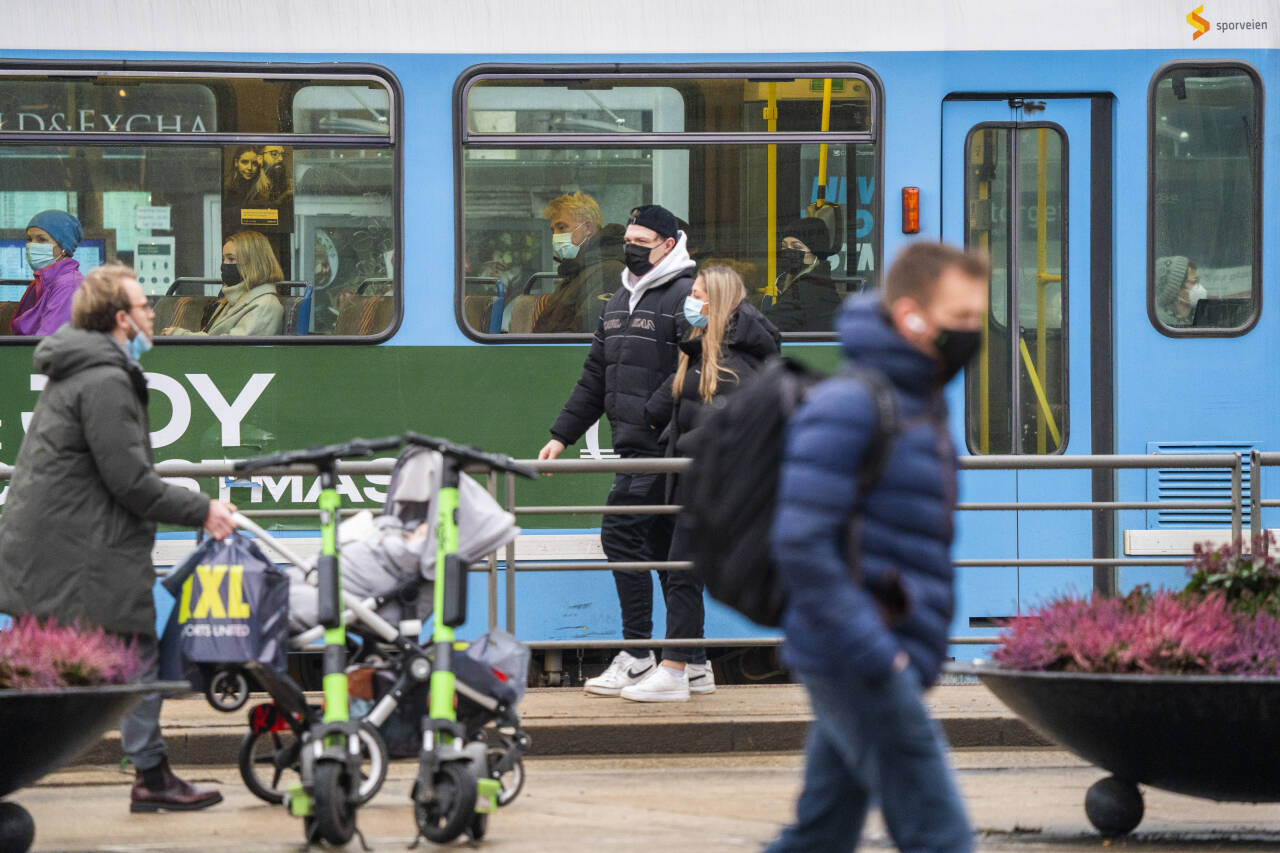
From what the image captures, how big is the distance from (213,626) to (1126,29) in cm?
553

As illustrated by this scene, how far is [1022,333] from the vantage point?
898 centimetres

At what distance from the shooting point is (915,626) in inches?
143

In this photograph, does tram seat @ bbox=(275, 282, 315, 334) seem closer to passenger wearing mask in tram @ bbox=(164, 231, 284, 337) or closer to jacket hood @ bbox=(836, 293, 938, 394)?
passenger wearing mask in tram @ bbox=(164, 231, 284, 337)

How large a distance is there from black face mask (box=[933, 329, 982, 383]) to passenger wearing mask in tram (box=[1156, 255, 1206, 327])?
18.2ft

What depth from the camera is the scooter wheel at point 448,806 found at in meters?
5.45

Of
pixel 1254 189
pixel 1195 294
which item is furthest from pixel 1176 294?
pixel 1254 189

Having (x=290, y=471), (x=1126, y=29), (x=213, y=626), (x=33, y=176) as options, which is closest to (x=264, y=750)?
(x=213, y=626)

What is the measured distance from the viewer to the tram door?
8867mm

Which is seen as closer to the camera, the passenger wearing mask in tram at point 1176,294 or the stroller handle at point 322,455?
the stroller handle at point 322,455

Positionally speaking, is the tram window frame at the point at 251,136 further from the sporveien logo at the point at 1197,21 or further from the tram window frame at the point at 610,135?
the sporveien logo at the point at 1197,21

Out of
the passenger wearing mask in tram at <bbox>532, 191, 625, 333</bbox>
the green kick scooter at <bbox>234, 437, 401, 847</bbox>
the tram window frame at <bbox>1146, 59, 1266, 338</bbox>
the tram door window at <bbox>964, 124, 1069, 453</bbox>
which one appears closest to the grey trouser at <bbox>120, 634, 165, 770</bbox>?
the green kick scooter at <bbox>234, 437, 401, 847</bbox>

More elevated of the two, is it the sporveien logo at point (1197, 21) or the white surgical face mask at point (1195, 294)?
the sporveien logo at point (1197, 21)

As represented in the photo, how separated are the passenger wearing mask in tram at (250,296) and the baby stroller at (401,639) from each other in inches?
105

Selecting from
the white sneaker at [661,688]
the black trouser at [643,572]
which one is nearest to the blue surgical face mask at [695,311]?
the black trouser at [643,572]
